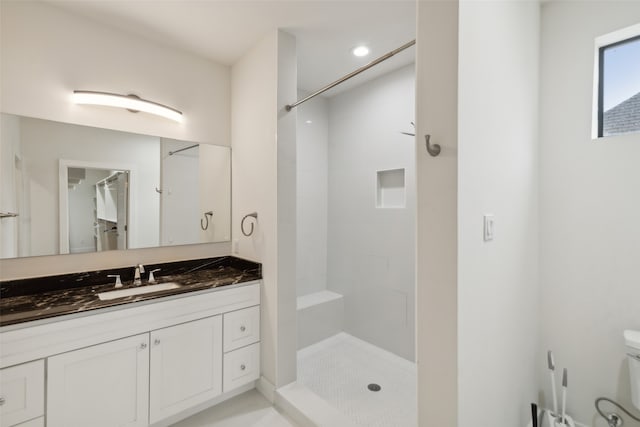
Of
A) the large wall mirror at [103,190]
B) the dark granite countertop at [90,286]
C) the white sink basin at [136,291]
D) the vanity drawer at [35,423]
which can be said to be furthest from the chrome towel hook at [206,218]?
the vanity drawer at [35,423]

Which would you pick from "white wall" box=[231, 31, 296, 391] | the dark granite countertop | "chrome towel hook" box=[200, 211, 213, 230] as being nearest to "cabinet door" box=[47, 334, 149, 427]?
the dark granite countertop

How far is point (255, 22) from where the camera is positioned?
1947 millimetres

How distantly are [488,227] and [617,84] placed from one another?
4.41ft

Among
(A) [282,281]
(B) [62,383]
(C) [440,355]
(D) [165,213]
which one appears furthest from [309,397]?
(D) [165,213]

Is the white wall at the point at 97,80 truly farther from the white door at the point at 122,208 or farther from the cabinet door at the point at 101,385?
the cabinet door at the point at 101,385

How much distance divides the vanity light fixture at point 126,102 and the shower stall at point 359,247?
53.2 inches

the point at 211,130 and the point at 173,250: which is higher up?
the point at 211,130

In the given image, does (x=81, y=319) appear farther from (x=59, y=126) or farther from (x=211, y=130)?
(x=211, y=130)

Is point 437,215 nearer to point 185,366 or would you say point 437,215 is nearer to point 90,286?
point 185,366

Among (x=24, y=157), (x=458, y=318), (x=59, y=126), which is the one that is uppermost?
(x=59, y=126)

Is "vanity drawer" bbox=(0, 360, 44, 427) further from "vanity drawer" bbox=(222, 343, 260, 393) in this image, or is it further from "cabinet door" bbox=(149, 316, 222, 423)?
"vanity drawer" bbox=(222, 343, 260, 393)

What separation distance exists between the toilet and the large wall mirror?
262cm

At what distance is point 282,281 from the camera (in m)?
2.09

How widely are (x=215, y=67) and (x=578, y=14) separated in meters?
2.52
